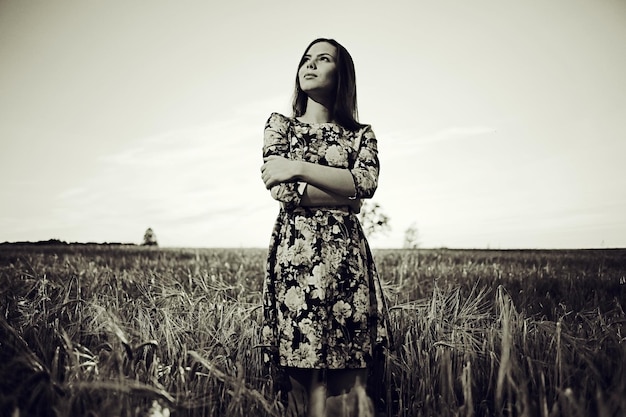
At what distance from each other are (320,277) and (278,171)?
514 millimetres

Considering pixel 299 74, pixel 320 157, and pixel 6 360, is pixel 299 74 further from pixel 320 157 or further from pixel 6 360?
pixel 6 360

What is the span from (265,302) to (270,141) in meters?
0.78

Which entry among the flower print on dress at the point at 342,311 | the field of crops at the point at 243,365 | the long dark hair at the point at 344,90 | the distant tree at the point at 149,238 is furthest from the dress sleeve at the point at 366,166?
the distant tree at the point at 149,238

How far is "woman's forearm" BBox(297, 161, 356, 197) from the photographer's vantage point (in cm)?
206

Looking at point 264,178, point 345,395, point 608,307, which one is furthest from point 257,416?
point 608,307

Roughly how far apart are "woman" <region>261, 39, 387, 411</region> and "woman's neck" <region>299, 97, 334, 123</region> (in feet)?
0.24

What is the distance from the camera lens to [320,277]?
6.93 feet

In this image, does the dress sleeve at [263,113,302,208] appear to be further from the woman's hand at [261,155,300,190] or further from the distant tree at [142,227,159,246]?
the distant tree at [142,227,159,246]

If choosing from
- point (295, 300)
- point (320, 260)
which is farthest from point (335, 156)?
point (295, 300)

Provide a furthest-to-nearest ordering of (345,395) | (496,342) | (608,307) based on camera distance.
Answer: (608,307) → (496,342) → (345,395)

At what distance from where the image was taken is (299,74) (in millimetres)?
2465

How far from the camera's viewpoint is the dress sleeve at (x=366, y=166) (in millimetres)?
2143

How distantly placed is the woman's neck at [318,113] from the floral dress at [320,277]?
0.50 feet

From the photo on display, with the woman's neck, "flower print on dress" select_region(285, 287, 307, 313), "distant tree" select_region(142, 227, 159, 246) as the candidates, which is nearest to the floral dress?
"flower print on dress" select_region(285, 287, 307, 313)
